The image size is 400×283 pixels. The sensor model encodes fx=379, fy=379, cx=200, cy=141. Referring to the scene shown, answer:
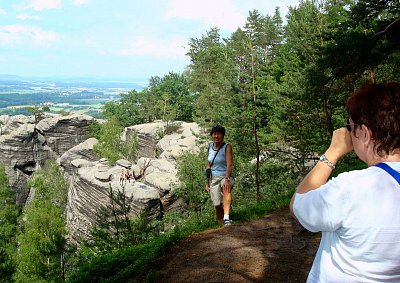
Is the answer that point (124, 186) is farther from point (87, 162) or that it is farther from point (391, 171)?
point (391, 171)

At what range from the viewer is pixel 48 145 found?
127 ft

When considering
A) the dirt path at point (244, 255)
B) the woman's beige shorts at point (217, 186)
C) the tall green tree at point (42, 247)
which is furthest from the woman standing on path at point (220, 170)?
the tall green tree at point (42, 247)

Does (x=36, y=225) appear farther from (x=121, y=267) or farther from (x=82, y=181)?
(x=121, y=267)

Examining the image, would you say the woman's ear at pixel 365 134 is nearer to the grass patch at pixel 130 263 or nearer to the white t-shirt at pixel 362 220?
the white t-shirt at pixel 362 220

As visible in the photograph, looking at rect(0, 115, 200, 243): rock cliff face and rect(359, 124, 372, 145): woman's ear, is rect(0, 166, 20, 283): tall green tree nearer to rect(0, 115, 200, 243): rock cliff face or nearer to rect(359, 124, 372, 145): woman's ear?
rect(0, 115, 200, 243): rock cliff face

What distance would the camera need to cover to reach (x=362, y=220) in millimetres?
1216

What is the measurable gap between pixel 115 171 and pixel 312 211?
70.9 ft

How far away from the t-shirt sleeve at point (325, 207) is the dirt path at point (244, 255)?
2583mm

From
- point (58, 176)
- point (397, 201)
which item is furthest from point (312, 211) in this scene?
point (58, 176)

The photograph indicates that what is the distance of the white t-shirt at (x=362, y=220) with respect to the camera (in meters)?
1.21

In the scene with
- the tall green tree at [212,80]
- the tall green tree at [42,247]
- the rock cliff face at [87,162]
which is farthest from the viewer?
the tall green tree at [42,247]

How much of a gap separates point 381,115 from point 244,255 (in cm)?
328

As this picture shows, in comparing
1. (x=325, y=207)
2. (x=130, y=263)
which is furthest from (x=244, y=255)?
(x=325, y=207)

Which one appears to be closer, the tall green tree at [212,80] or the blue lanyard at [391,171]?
the blue lanyard at [391,171]
